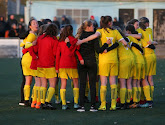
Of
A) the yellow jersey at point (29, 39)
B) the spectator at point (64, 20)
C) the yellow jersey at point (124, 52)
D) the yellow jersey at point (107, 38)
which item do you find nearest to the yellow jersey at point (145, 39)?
the yellow jersey at point (124, 52)

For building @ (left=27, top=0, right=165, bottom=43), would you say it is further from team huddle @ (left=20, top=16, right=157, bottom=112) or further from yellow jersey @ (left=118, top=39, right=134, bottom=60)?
yellow jersey @ (left=118, top=39, right=134, bottom=60)

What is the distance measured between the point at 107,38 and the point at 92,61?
574 millimetres

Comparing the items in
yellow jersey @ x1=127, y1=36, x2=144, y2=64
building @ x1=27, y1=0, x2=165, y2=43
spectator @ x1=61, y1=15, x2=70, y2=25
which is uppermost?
building @ x1=27, y1=0, x2=165, y2=43

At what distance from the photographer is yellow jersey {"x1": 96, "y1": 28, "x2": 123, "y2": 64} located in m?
10.4

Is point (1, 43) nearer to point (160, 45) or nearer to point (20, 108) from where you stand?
point (160, 45)

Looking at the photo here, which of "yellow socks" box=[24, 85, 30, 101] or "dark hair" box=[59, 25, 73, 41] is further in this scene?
"yellow socks" box=[24, 85, 30, 101]

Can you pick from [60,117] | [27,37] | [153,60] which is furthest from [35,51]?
[153,60]

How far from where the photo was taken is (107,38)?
10461mm

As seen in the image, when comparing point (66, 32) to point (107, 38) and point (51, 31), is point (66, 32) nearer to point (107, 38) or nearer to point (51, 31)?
point (51, 31)

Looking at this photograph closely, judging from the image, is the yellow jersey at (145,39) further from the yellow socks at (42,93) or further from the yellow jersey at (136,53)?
the yellow socks at (42,93)

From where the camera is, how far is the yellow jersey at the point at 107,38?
1042cm

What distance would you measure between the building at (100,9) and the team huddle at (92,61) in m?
21.4

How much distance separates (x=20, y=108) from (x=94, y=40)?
223 centimetres

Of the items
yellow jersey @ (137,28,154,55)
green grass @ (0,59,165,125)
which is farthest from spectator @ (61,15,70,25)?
yellow jersey @ (137,28,154,55)
